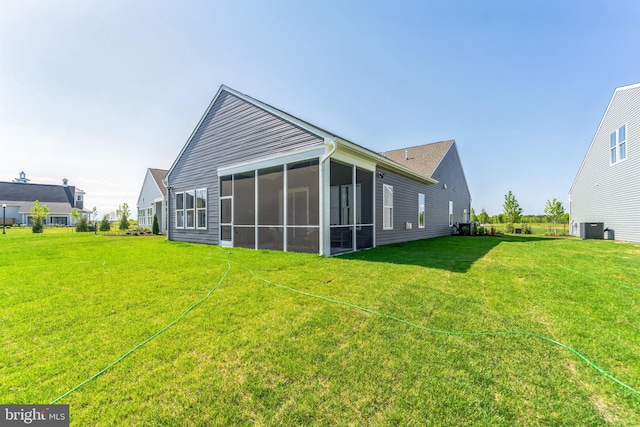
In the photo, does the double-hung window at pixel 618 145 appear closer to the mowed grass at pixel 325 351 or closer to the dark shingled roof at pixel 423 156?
the dark shingled roof at pixel 423 156

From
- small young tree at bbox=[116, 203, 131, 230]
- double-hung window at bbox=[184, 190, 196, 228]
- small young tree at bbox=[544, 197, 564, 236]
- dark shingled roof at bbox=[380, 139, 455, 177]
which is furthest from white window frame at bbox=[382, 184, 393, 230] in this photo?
small young tree at bbox=[116, 203, 131, 230]

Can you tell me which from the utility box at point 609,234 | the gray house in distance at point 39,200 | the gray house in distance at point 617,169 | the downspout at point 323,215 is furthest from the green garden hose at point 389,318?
the gray house in distance at point 39,200

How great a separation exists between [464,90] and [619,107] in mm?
6473

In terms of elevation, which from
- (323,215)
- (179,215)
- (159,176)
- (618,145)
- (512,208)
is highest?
(159,176)

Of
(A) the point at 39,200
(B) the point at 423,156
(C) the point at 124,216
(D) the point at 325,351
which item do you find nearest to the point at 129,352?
(D) the point at 325,351

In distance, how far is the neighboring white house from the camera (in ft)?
65.0

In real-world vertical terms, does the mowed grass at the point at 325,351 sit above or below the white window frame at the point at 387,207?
below

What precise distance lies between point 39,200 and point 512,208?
63.5 meters

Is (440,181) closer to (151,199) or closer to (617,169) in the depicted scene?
(617,169)

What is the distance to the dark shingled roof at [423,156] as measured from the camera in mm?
14406

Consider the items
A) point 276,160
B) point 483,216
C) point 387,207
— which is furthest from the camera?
point 483,216

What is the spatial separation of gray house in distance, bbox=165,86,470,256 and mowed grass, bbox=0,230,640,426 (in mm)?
3893

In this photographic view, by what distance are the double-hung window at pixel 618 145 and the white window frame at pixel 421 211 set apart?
26.9 ft

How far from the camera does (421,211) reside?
1265 centimetres
